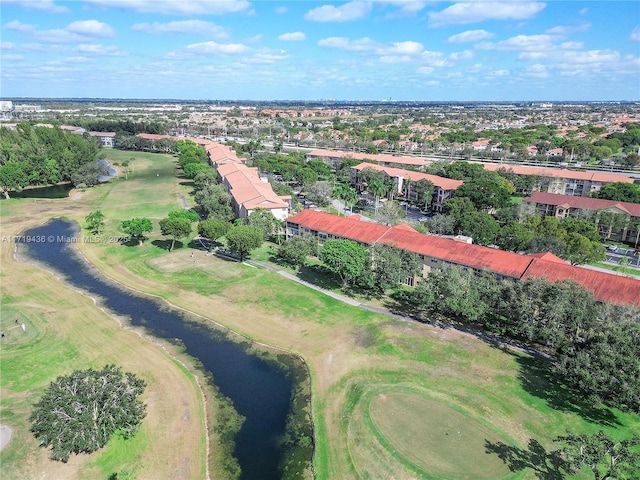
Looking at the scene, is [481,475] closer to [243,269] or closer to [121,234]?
[243,269]

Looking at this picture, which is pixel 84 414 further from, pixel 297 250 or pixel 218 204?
pixel 218 204

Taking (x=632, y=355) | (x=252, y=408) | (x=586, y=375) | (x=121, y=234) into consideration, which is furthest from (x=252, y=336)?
(x=121, y=234)

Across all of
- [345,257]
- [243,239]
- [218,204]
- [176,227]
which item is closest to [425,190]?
[218,204]

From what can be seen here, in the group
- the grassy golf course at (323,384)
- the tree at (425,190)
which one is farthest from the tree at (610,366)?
the tree at (425,190)

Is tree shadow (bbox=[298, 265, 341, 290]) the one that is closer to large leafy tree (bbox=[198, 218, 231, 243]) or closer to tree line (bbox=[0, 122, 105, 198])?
large leafy tree (bbox=[198, 218, 231, 243])

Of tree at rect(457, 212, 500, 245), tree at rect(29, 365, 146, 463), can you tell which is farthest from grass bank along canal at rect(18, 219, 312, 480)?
tree at rect(457, 212, 500, 245)
